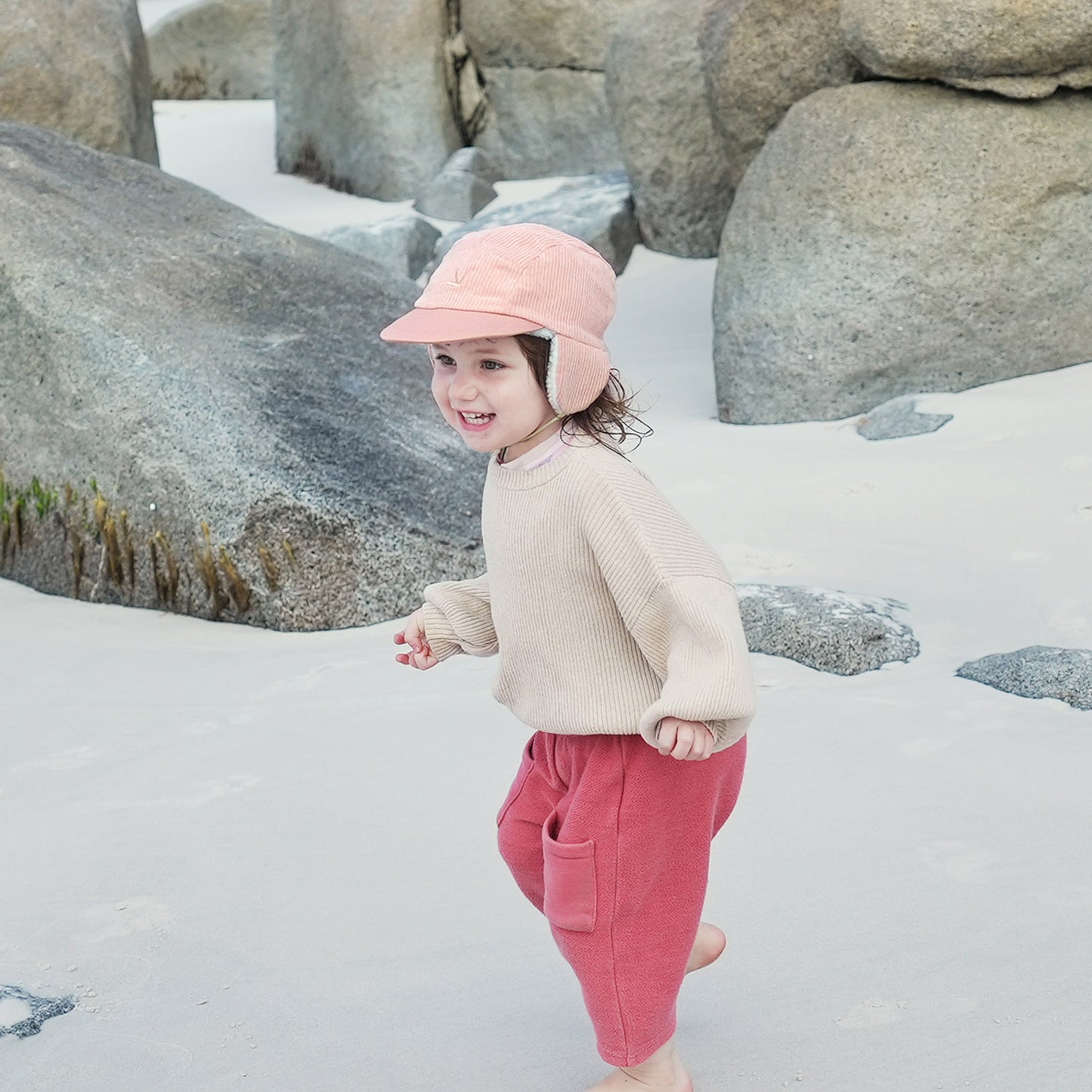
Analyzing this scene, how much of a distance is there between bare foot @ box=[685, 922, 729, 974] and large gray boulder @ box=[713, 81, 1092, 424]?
13.7 ft

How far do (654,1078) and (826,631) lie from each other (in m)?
1.72

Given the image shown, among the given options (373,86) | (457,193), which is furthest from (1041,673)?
(373,86)

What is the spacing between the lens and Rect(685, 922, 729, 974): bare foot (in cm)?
216

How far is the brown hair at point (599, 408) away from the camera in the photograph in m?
1.89

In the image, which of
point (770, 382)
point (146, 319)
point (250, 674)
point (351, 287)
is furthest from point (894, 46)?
point (250, 674)

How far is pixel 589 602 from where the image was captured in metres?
1.91

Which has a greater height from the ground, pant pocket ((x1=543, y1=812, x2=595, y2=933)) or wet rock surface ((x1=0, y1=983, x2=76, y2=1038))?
pant pocket ((x1=543, y1=812, x2=595, y2=933))

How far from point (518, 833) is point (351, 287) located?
3310 millimetres

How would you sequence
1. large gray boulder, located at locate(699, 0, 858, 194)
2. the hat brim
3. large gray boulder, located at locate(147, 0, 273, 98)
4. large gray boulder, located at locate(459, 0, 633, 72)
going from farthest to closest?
large gray boulder, located at locate(147, 0, 273, 98), large gray boulder, located at locate(459, 0, 633, 72), large gray boulder, located at locate(699, 0, 858, 194), the hat brim

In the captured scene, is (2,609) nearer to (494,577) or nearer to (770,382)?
(494,577)

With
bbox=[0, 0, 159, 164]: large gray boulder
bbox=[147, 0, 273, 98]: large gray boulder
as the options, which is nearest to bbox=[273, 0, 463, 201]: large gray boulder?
bbox=[0, 0, 159, 164]: large gray boulder

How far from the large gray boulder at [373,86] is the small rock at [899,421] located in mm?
6415

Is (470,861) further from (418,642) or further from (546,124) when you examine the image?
(546,124)

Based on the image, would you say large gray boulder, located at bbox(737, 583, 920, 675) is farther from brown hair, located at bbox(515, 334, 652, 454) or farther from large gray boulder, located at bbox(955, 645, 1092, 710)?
brown hair, located at bbox(515, 334, 652, 454)
